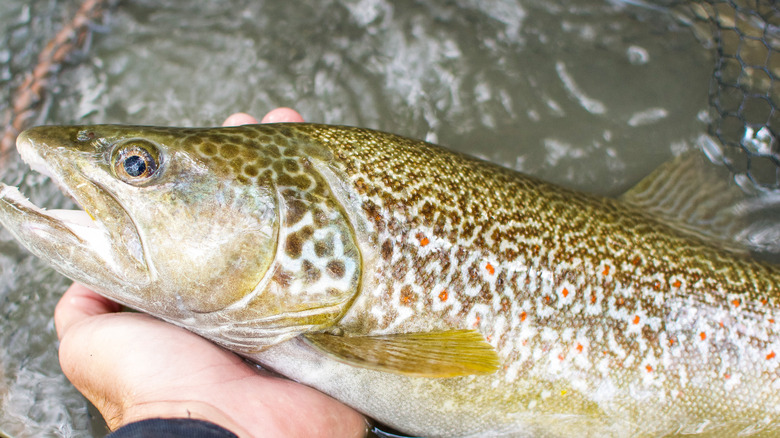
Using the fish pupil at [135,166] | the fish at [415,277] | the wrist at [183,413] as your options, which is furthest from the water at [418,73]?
the wrist at [183,413]

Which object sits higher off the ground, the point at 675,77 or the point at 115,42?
the point at 675,77

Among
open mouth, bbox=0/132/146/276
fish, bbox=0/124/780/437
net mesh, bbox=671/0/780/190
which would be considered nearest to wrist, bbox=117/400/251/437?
fish, bbox=0/124/780/437

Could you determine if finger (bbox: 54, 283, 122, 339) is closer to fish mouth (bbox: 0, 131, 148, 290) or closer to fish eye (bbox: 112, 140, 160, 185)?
fish mouth (bbox: 0, 131, 148, 290)

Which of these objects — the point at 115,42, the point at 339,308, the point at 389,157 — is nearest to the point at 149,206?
the point at 339,308

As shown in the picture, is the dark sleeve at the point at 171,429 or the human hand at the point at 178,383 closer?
the dark sleeve at the point at 171,429

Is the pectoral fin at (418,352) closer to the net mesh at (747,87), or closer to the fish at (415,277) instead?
the fish at (415,277)

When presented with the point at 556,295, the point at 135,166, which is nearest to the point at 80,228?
the point at 135,166

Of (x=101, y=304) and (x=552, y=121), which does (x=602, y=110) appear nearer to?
(x=552, y=121)
